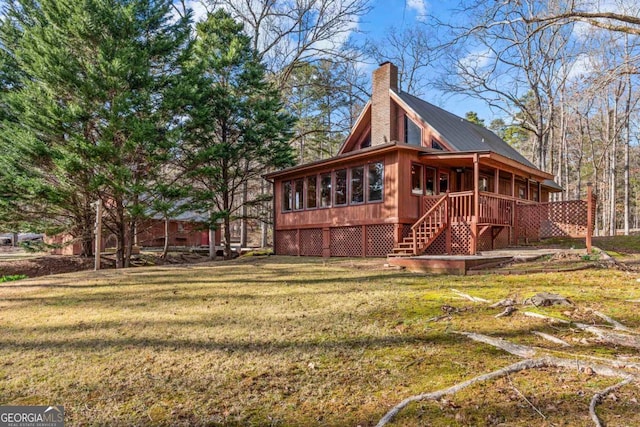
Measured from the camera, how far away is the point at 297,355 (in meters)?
3.80

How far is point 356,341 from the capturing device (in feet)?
13.4

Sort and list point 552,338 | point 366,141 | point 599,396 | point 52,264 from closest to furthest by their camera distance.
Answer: point 599,396, point 552,338, point 52,264, point 366,141

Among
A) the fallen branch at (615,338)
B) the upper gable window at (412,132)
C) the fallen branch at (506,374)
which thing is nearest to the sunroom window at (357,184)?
the upper gable window at (412,132)

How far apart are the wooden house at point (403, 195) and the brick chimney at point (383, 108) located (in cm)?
4

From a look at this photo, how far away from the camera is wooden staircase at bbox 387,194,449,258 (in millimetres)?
10398

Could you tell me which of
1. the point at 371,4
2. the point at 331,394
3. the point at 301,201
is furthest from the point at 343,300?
the point at 371,4

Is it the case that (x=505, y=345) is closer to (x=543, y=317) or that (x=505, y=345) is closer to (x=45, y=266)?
(x=543, y=317)

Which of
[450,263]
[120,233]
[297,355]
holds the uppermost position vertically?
[120,233]

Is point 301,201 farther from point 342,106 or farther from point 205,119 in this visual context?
point 342,106

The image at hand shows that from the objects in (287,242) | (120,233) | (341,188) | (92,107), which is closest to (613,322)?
(341,188)

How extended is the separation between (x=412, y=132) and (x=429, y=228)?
212 inches

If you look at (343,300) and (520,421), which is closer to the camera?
(520,421)

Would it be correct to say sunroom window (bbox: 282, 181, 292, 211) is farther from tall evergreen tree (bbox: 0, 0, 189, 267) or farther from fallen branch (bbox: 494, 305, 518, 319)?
fallen branch (bbox: 494, 305, 518, 319)

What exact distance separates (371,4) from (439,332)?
2136 centimetres
